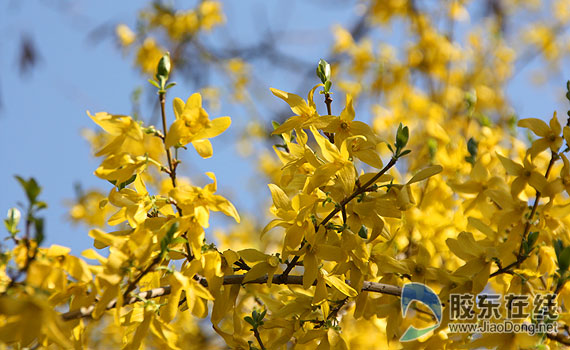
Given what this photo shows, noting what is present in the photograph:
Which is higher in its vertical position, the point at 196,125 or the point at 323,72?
the point at 323,72

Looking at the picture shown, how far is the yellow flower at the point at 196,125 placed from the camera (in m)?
1.21

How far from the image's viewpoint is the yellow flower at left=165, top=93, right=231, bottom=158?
1210mm

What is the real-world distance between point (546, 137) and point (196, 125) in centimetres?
101

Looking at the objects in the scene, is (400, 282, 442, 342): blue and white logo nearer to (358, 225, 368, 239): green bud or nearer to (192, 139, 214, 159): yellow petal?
(358, 225, 368, 239): green bud

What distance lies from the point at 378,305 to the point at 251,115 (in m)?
4.20

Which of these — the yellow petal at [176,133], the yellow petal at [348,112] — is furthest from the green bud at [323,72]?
the yellow petal at [176,133]

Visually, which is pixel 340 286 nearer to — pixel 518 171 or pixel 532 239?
pixel 532 239

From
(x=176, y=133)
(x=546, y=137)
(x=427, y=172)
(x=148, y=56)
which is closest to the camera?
(x=176, y=133)

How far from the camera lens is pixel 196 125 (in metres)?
1.23

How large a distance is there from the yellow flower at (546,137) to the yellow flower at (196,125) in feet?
2.93

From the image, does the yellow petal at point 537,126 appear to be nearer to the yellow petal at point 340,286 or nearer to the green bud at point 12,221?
the yellow petal at point 340,286

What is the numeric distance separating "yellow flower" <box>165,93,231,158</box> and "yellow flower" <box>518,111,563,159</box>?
89 centimetres

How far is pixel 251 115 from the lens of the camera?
557 cm

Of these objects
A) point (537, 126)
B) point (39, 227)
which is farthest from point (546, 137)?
point (39, 227)
